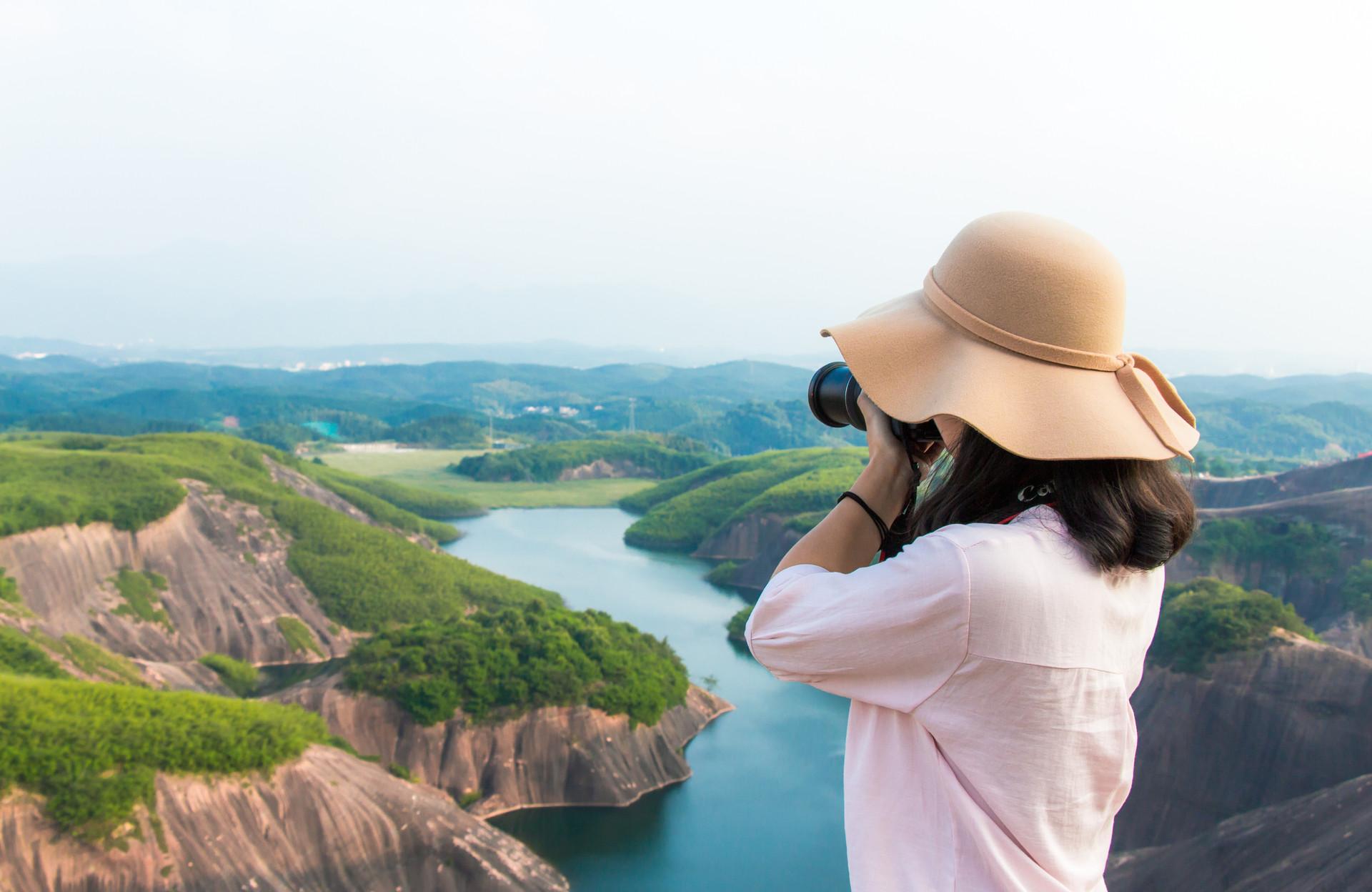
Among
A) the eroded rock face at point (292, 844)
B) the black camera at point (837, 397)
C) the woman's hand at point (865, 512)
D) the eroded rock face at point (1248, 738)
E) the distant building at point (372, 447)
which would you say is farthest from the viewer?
the distant building at point (372, 447)

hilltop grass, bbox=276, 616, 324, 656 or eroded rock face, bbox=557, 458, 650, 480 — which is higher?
hilltop grass, bbox=276, 616, 324, 656

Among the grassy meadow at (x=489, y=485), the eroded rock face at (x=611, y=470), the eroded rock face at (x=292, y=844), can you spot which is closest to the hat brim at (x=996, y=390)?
the eroded rock face at (x=292, y=844)

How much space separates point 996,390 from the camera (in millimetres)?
1481

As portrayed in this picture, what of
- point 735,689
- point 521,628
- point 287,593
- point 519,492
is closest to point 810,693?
point 735,689

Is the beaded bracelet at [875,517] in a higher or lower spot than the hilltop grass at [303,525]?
higher

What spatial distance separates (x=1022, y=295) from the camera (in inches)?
59.0

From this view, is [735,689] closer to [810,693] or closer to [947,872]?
[810,693]

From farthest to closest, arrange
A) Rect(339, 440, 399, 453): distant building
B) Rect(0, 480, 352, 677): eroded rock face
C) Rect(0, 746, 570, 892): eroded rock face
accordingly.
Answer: Rect(339, 440, 399, 453): distant building < Rect(0, 480, 352, 677): eroded rock face < Rect(0, 746, 570, 892): eroded rock face

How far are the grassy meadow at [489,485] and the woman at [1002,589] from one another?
5715 cm

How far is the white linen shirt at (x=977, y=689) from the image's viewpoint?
138cm

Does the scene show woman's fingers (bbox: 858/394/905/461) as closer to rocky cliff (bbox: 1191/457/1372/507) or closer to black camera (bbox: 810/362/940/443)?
black camera (bbox: 810/362/940/443)

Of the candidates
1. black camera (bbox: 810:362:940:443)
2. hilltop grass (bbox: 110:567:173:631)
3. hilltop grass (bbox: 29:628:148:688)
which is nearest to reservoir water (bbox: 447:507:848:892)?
hilltop grass (bbox: 29:628:148:688)

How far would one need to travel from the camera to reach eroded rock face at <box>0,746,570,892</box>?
35.9 ft

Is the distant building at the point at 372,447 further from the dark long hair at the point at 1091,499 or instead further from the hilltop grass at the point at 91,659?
the dark long hair at the point at 1091,499
